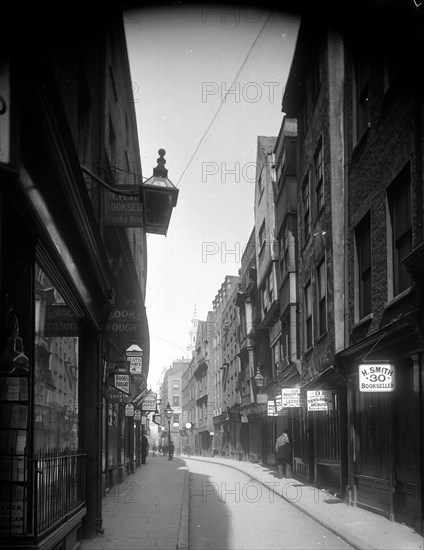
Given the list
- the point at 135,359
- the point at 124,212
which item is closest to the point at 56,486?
the point at 124,212

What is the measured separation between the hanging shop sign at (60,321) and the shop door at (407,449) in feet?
18.5

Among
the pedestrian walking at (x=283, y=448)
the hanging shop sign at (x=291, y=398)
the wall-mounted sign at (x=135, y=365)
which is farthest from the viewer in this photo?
the pedestrian walking at (x=283, y=448)

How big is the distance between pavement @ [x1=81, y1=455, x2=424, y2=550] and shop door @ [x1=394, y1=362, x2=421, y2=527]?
1.04 feet

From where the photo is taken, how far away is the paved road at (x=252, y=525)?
11334 mm

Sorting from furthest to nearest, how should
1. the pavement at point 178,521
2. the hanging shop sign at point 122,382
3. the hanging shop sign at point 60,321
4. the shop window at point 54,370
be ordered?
the hanging shop sign at point 122,382 → the pavement at point 178,521 → the hanging shop sign at point 60,321 → the shop window at point 54,370

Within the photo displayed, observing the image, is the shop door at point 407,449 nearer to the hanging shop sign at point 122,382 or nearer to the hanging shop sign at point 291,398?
the hanging shop sign at point 122,382

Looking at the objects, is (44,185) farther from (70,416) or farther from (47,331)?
(70,416)

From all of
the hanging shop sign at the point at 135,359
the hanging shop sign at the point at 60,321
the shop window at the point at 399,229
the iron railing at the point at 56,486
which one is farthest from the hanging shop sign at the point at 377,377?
the hanging shop sign at the point at 135,359

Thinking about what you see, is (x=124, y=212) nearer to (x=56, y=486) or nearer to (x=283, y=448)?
(x=56, y=486)

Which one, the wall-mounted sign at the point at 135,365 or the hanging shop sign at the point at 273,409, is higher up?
the wall-mounted sign at the point at 135,365

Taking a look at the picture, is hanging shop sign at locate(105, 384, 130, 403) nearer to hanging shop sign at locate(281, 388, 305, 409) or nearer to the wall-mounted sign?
the wall-mounted sign

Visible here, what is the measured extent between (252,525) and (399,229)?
19.8 ft

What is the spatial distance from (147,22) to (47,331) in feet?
14.7

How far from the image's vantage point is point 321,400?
60.1 ft
